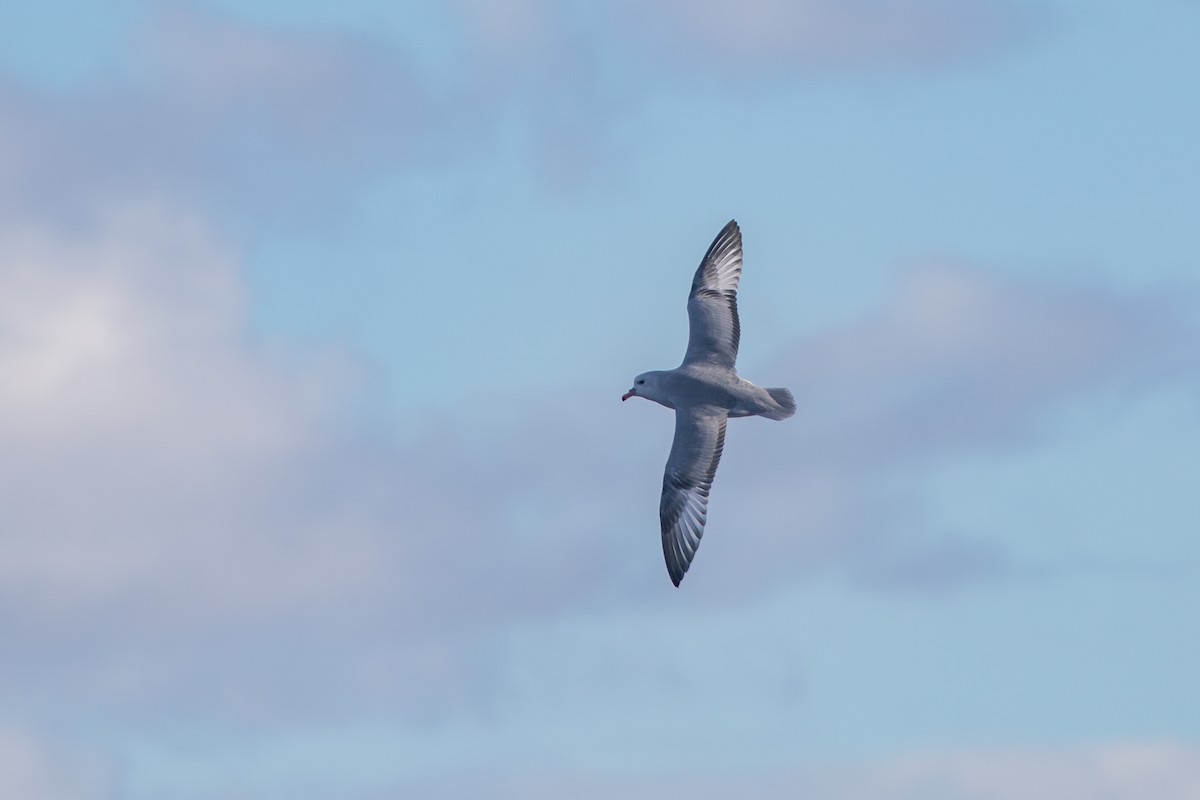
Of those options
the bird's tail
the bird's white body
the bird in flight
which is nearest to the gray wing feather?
the bird in flight

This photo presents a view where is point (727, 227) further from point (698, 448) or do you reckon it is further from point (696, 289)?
point (698, 448)

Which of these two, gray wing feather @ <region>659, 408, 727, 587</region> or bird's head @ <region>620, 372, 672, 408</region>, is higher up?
bird's head @ <region>620, 372, 672, 408</region>

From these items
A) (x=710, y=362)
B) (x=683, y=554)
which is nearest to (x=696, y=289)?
(x=710, y=362)

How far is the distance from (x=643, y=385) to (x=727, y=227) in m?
4.38

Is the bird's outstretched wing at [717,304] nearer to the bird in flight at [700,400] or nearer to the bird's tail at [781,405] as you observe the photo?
the bird in flight at [700,400]

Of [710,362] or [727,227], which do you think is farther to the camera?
[727,227]

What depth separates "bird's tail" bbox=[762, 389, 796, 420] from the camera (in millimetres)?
31203

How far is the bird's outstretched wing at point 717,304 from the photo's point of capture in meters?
32.4

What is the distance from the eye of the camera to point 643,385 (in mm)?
32594

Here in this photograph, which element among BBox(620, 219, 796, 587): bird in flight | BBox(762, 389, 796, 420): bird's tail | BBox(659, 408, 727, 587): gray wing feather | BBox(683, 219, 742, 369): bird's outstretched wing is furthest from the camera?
BBox(683, 219, 742, 369): bird's outstretched wing

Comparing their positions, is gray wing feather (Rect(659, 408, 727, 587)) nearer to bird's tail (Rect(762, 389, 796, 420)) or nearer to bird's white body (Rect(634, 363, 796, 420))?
bird's white body (Rect(634, 363, 796, 420))

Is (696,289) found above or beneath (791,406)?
above

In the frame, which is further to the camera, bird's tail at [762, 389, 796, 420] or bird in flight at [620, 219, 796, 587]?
bird in flight at [620, 219, 796, 587]

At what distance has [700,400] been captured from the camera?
31656 mm
